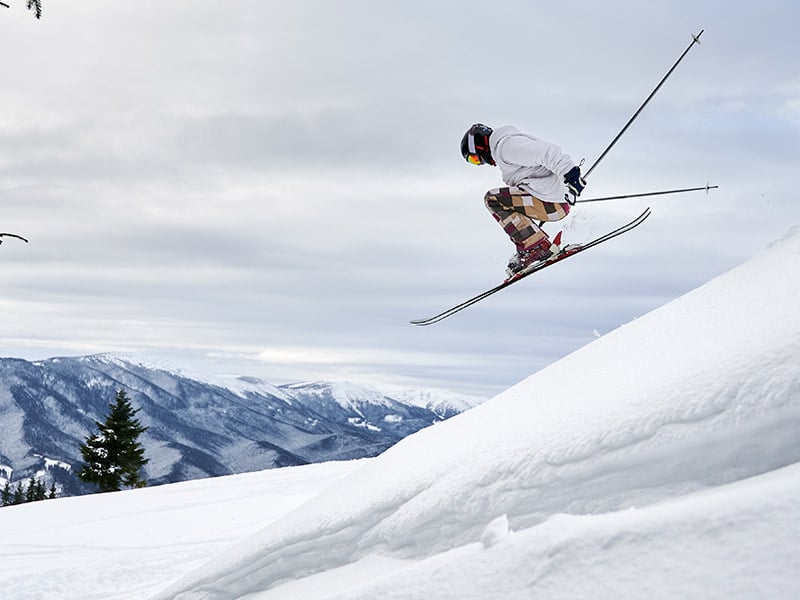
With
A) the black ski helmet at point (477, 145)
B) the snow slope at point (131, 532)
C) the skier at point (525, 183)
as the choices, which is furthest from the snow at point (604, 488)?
the black ski helmet at point (477, 145)

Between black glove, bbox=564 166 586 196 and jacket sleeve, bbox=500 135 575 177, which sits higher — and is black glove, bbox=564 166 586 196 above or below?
below

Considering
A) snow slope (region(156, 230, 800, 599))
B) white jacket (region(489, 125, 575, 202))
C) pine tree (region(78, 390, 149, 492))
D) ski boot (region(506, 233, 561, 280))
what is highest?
pine tree (region(78, 390, 149, 492))

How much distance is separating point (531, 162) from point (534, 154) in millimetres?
122

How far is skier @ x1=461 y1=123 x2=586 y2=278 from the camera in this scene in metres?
10.2

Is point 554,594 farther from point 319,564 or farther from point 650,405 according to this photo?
point 319,564

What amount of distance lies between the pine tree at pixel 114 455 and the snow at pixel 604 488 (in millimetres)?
44103

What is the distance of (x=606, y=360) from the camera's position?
5.50 metres

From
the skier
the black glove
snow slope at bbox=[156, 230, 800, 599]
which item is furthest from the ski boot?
snow slope at bbox=[156, 230, 800, 599]

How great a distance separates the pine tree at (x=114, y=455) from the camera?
4675 centimetres

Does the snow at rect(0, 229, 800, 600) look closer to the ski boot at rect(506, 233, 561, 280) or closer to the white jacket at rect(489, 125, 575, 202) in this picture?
the white jacket at rect(489, 125, 575, 202)

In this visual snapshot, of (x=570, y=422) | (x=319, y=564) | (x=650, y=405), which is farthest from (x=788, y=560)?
(x=319, y=564)

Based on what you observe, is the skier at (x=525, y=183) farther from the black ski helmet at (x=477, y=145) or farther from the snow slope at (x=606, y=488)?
the snow slope at (x=606, y=488)

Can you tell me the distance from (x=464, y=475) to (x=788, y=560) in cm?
223

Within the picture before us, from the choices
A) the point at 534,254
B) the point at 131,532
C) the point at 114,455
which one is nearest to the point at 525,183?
the point at 534,254
